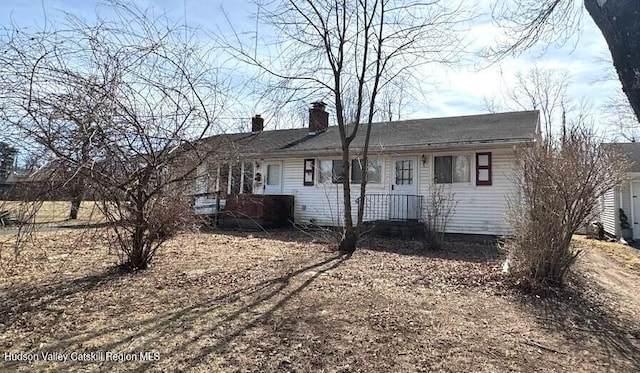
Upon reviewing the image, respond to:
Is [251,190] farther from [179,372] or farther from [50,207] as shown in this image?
[179,372]

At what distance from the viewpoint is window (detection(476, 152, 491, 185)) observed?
11.2 meters

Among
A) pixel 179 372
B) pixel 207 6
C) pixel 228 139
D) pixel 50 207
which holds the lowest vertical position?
pixel 179 372

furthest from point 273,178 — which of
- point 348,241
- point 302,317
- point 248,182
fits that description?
point 302,317

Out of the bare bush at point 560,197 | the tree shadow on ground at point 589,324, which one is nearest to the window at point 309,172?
the bare bush at point 560,197

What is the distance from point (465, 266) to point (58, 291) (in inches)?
247

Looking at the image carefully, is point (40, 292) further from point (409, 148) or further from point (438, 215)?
point (409, 148)

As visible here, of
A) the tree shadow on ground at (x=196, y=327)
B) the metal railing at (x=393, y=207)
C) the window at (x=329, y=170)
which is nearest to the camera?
the tree shadow on ground at (x=196, y=327)

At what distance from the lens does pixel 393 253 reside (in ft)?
29.1

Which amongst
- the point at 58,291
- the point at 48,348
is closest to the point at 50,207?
the point at 58,291

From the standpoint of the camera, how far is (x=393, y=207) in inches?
490

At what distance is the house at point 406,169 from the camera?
11.1m

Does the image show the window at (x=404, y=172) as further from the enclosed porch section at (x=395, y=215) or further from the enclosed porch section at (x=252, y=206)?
the enclosed porch section at (x=252, y=206)

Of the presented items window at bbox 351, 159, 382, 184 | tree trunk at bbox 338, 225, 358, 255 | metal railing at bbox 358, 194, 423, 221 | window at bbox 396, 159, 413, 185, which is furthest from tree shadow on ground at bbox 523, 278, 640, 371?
window at bbox 351, 159, 382, 184

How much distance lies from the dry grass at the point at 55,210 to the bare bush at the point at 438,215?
6.87 m
